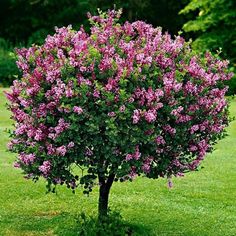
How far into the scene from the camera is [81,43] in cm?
672

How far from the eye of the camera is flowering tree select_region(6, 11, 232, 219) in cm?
643

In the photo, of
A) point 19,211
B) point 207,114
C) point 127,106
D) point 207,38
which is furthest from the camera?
point 207,38

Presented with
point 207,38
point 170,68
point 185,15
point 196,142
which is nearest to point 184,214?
point 196,142

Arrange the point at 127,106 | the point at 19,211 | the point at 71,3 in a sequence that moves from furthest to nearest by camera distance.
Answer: the point at 71,3, the point at 19,211, the point at 127,106

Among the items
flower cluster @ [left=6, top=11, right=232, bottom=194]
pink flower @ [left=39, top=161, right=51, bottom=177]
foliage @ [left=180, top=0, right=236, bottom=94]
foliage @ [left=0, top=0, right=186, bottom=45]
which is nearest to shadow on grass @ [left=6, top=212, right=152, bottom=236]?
flower cluster @ [left=6, top=11, right=232, bottom=194]

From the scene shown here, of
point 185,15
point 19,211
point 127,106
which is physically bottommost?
point 19,211

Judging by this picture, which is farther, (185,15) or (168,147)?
(185,15)

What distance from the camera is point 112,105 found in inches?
252

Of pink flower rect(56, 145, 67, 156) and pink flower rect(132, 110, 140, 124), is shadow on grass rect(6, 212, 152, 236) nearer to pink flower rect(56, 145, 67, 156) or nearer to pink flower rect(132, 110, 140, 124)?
pink flower rect(56, 145, 67, 156)

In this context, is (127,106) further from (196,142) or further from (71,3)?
(71,3)

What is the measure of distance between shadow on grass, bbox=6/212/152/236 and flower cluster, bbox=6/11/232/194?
64 cm

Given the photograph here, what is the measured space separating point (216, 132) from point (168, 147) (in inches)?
22.4

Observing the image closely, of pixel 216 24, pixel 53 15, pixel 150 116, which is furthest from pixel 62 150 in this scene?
pixel 53 15

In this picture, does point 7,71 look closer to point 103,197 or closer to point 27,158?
point 103,197
